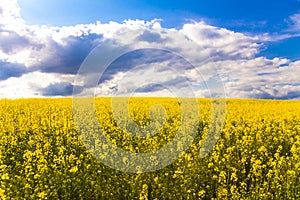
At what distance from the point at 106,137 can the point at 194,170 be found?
454cm

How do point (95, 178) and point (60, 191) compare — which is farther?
point (95, 178)

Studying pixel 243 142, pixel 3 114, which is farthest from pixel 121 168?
pixel 3 114

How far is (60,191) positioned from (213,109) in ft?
46.6

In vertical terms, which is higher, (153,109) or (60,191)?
(153,109)

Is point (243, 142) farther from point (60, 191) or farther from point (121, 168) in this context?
point (60, 191)

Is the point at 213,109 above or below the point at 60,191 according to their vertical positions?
above

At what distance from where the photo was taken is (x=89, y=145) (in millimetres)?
11180

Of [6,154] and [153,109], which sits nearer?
[6,154]

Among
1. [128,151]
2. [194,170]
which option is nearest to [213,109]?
[128,151]

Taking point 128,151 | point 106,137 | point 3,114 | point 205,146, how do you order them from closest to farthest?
point 128,151
point 205,146
point 106,137
point 3,114

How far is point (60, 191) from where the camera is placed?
7.34 meters

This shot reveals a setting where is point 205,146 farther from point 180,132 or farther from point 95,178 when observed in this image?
point 95,178

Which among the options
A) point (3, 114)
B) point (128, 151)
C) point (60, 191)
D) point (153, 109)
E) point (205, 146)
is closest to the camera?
point (60, 191)

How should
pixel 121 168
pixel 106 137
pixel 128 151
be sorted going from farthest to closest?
pixel 106 137 → pixel 128 151 → pixel 121 168
